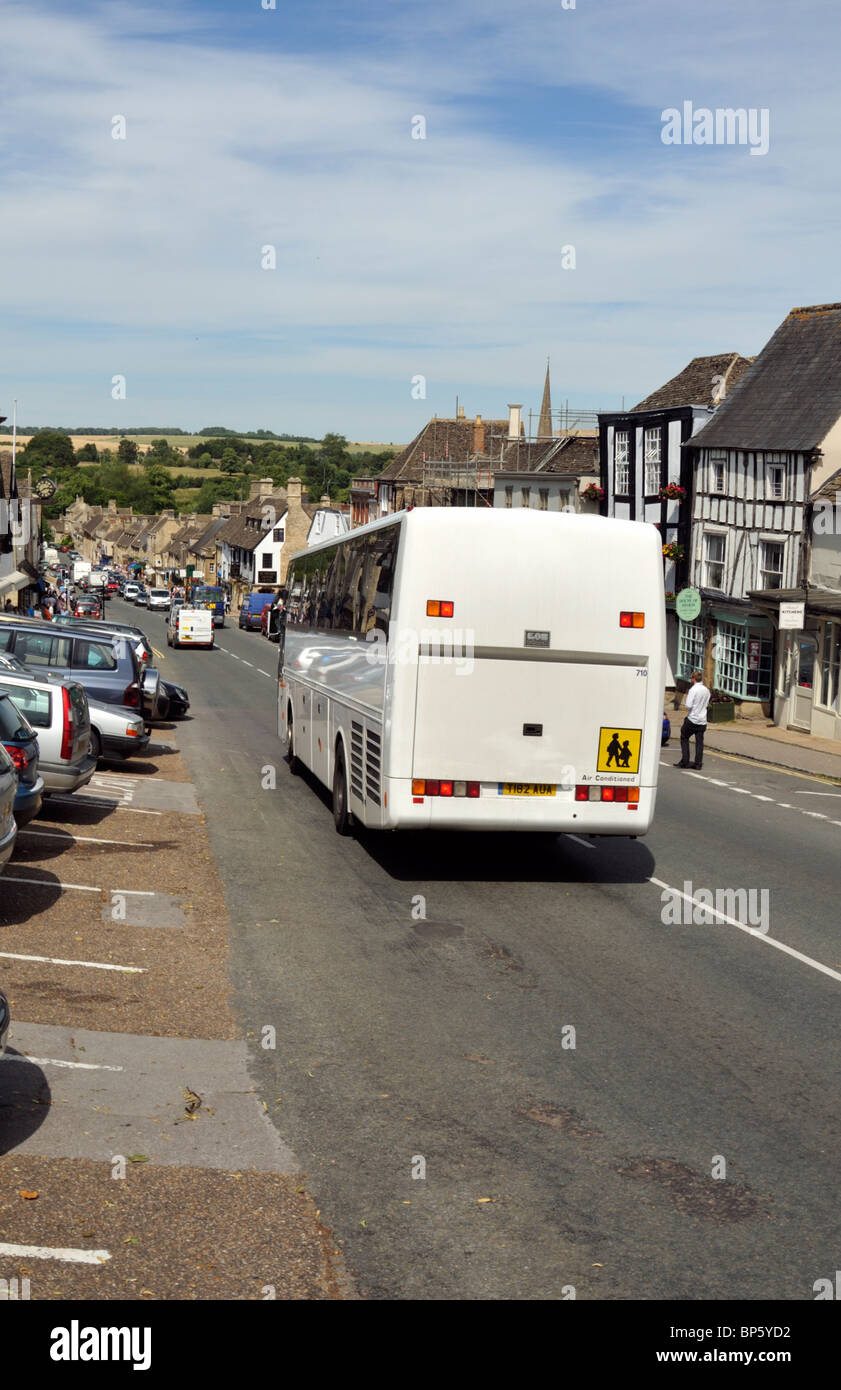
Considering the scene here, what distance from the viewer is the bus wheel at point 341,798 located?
651 inches

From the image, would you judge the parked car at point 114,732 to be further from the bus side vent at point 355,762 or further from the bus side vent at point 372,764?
the bus side vent at point 372,764

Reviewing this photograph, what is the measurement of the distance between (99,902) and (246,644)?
60.9 meters

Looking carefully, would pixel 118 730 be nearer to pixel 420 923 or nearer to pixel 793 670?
pixel 420 923

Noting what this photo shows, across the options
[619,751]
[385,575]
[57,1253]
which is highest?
[385,575]

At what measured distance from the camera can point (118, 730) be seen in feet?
69.7

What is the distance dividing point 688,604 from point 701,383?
352 inches

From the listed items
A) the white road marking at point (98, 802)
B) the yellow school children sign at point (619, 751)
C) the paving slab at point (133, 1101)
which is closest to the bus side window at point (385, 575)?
the yellow school children sign at point (619, 751)

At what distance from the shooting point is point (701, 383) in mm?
45000

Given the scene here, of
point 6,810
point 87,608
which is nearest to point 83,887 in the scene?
point 6,810

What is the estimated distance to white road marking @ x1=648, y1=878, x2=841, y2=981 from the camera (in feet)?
37.2

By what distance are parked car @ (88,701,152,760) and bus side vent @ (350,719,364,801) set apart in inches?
259

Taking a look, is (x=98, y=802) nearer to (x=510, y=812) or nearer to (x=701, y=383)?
(x=510, y=812)
